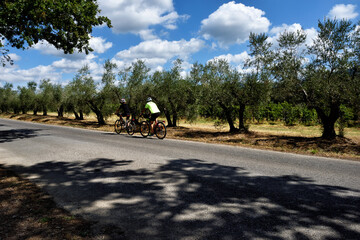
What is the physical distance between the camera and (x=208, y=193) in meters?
4.16

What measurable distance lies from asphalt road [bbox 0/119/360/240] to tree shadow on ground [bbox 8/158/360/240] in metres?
0.01

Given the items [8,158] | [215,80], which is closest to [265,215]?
[8,158]

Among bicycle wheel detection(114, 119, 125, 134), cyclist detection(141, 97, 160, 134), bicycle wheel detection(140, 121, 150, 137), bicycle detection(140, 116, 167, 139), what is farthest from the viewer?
bicycle wheel detection(114, 119, 125, 134)

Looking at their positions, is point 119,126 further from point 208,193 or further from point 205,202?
point 205,202

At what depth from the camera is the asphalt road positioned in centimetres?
295

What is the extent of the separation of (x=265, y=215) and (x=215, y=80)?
11.7 m

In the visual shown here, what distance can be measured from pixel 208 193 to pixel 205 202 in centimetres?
43

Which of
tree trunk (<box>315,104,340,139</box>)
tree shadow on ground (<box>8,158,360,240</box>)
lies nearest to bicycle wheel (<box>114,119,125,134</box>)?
tree shadow on ground (<box>8,158,360,240</box>)

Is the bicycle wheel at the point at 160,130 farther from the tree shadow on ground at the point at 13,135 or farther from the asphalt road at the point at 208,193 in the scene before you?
the tree shadow on ground at the point at 13,135

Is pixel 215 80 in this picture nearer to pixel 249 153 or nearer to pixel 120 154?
pixel 249 153

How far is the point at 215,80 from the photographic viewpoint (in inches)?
561

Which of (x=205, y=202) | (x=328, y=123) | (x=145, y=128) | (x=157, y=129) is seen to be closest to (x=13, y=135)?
(x=145, y=128)

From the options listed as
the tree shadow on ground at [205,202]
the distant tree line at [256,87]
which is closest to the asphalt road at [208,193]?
the tree shadow on ground at [205,202]

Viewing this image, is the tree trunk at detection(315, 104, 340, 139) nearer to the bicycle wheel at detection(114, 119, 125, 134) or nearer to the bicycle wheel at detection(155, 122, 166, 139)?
the bicycle wheel at detection(155, 122, 166, 139)
